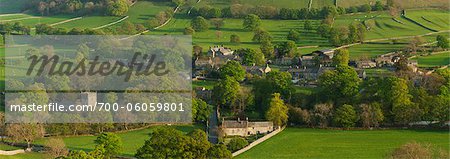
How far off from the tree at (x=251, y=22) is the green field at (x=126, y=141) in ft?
116

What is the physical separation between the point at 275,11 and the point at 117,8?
21.1m

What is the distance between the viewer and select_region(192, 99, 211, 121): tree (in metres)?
35.8

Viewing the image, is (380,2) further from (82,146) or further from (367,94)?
(82,146)

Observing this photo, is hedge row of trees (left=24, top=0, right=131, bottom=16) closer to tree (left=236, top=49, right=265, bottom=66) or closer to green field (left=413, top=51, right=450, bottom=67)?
tree (left=236, top=49, right=265, bottom=66)

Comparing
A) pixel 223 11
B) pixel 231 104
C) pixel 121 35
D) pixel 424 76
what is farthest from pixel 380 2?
pixel 231 104

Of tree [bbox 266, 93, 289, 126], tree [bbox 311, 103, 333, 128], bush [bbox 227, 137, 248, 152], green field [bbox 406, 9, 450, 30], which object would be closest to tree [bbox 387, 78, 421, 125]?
tree [bbox 311, 103, 333, 128]

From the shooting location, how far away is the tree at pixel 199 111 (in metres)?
35.8

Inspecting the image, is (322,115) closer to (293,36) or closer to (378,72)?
(378,72)

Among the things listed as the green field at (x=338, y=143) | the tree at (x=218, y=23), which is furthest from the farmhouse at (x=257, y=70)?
the tree at (x=218, y=23)

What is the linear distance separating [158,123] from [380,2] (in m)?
53.3

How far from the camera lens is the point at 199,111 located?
1421 inches

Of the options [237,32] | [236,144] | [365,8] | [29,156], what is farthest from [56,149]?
[365,8]

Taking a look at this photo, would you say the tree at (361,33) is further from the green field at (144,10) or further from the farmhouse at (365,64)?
the green field at (144,10)

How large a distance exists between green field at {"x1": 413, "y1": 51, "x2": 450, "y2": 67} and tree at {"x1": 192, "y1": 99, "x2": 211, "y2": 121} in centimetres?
2365
